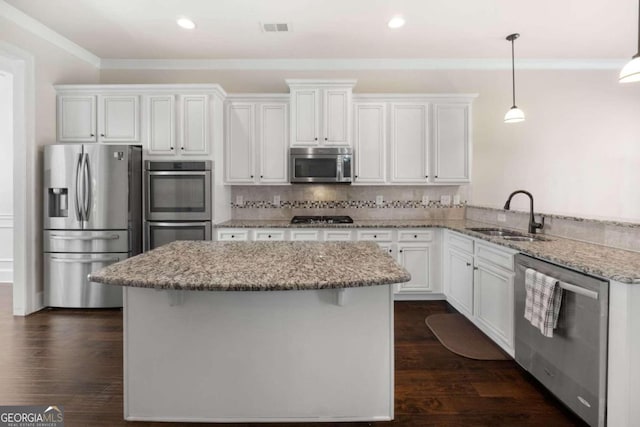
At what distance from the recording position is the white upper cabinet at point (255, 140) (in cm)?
425

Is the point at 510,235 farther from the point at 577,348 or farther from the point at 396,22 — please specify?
the point at 396,22

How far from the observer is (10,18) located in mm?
3289

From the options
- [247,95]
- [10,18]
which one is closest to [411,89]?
[247,95]

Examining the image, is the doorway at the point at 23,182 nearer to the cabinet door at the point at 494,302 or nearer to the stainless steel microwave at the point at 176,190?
the stainless steel microwave at the point at 176,190

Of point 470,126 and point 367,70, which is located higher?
point 367,70

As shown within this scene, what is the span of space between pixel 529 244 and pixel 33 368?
3689 mm

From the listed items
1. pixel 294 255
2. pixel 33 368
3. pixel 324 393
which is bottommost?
pixel 33 368

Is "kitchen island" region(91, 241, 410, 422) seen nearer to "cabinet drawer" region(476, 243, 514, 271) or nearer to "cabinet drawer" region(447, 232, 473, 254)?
"cabinet drawer" region(476, 243, 514, 271)

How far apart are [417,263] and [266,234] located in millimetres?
1805

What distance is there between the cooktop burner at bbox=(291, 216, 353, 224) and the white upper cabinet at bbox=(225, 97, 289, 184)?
0.51 m

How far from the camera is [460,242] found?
11.4 feet

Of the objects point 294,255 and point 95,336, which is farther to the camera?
point 95,336

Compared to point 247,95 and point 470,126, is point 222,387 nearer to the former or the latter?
point 247,95

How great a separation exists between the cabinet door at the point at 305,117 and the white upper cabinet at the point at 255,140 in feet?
0.56
